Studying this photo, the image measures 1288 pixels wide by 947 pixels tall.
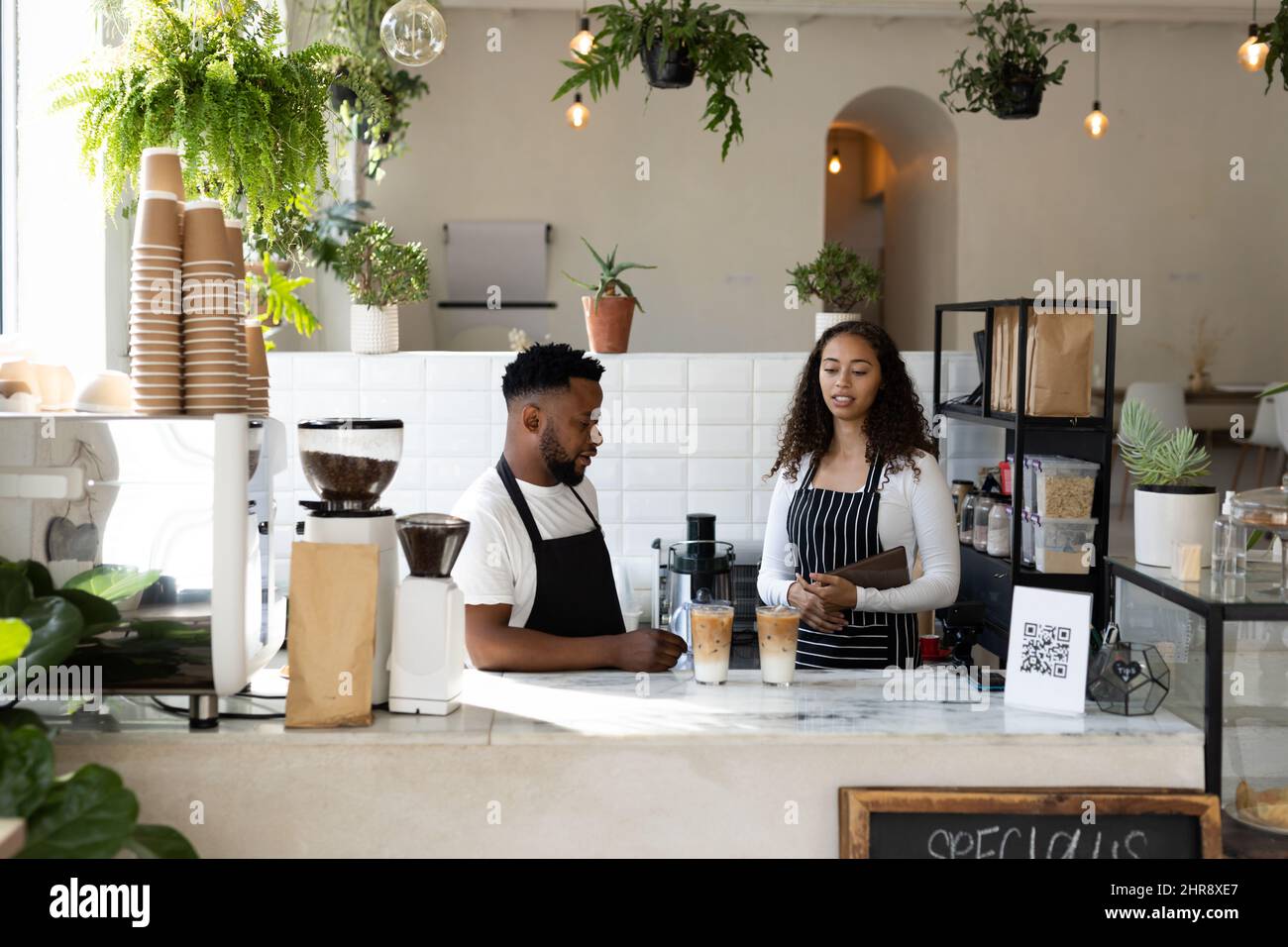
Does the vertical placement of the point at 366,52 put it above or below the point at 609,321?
above

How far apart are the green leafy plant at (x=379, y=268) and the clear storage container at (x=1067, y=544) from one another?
8.22 ft

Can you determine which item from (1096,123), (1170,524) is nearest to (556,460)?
(1170,524)

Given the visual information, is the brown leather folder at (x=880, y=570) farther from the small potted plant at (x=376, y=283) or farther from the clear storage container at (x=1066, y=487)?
the small potted plant at (x=376, y=283)

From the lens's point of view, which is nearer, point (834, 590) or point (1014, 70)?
point (834, 590)

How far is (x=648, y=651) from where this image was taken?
213cm

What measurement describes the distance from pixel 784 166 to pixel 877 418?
19.9 feet

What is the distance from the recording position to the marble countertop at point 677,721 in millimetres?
1781

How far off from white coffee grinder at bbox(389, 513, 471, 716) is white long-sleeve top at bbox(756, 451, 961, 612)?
138cm

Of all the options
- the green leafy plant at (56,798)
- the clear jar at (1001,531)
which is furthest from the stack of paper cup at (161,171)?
the clear jar at (1001,531)

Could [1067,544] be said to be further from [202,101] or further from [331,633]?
[202,101]

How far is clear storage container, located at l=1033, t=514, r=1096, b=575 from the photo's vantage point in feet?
12.3

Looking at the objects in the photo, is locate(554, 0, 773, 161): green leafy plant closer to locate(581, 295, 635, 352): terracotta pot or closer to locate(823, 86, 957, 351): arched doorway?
locate(581, 295, 635, 352): terracotta pot

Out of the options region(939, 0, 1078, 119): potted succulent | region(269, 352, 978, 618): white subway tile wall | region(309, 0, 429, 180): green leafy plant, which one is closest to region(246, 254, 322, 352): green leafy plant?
region(269, 352, 978, 618): white subway tile wall
